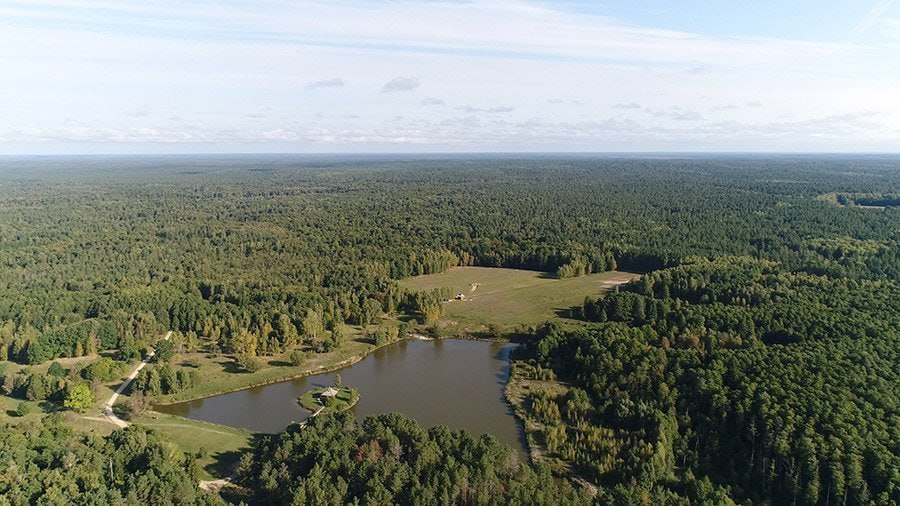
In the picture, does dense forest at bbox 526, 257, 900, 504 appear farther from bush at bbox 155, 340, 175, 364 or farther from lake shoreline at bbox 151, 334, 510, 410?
bush at bbox 155, 340, 175, 364

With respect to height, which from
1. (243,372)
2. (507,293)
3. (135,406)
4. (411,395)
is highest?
(507,293)

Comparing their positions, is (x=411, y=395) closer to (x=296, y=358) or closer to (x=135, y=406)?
(x=296, y=358)

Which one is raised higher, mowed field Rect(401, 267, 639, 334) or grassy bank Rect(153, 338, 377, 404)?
mowed field Rect(401, 267, 639, 334)

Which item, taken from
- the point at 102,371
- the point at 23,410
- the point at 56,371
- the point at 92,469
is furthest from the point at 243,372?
the point at 92,469

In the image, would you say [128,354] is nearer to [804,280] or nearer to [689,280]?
[689,280]

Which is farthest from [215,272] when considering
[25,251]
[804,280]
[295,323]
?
[804,280]

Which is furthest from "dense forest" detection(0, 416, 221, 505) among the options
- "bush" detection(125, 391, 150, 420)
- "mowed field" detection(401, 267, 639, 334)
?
"mowed field" detection(401, 267, 639, 334)
